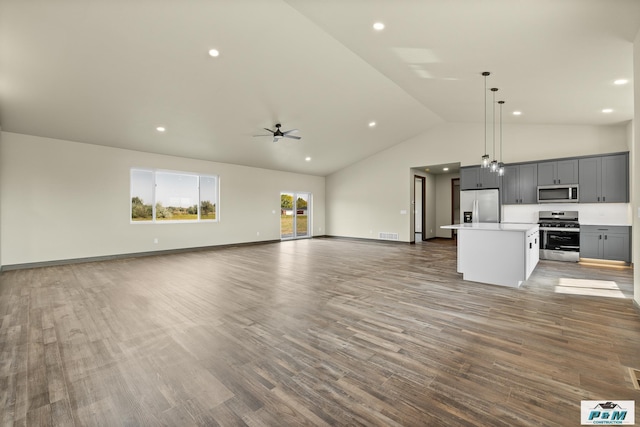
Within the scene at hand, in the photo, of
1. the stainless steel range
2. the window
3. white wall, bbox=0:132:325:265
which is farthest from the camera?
the window

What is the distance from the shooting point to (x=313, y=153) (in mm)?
9250

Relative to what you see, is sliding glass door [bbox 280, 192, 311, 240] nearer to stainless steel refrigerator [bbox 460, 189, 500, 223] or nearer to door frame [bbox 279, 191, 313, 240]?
door frame [bbox 279, 191, 313, 240]

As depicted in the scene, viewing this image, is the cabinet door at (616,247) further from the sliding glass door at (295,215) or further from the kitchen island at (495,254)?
the sliding glass door at (295,215)

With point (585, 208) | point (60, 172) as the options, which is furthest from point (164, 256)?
point (585, 208)

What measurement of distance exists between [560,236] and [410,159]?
4.50 meters

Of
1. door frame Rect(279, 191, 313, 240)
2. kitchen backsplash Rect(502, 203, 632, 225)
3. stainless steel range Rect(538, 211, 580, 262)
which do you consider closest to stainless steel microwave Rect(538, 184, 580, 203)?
kitchen backsplash Rect(502, 203, 632, 225)

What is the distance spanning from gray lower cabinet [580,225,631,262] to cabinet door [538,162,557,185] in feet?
3.94

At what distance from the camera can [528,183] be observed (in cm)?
706

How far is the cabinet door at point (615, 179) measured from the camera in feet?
19.3

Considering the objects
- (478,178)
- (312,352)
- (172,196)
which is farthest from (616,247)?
(172,196)

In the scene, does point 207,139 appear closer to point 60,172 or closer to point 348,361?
point 60,172

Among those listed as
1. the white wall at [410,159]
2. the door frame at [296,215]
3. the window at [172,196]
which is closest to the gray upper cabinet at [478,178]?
the white wall at [410,159]

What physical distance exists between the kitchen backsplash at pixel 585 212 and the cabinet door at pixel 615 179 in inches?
10.2

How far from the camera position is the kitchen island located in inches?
172
